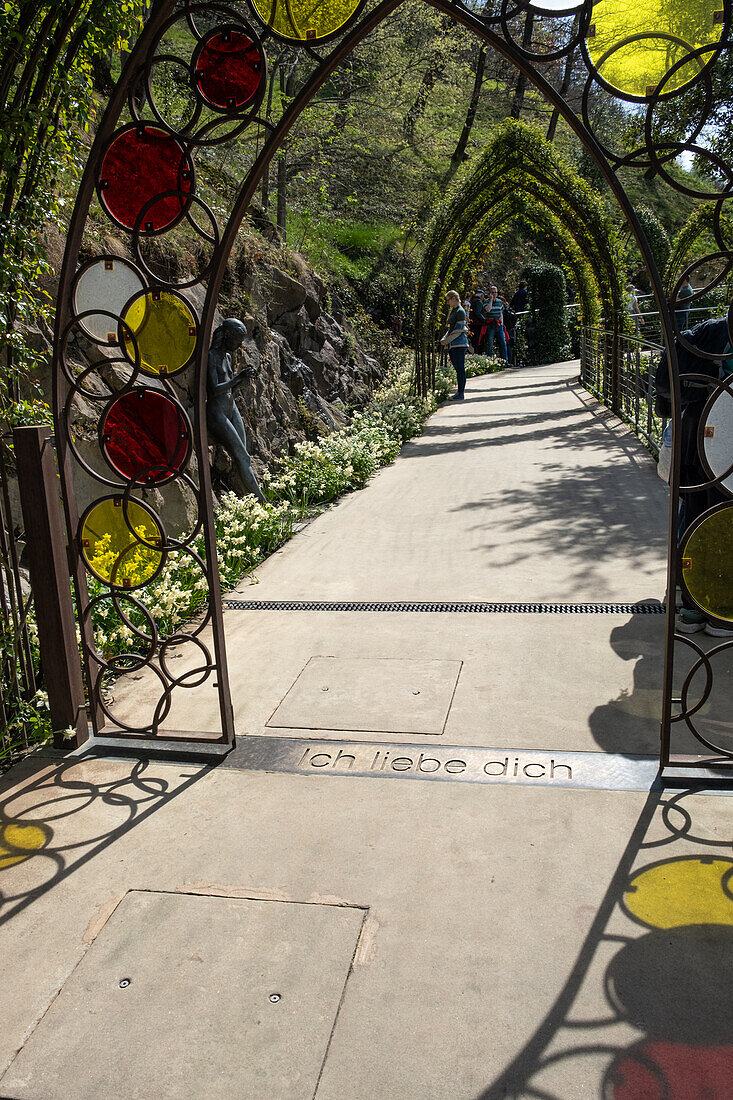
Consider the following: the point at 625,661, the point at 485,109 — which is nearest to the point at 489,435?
Result: the point at 625,661

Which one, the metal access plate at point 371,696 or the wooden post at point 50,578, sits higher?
the wooden post at point 50,578

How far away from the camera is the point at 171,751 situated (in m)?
3.71

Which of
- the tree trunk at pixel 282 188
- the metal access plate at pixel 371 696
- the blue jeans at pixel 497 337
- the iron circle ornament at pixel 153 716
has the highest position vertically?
the tree trunk at pixel 282 188

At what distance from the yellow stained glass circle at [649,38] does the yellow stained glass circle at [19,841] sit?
131 inches

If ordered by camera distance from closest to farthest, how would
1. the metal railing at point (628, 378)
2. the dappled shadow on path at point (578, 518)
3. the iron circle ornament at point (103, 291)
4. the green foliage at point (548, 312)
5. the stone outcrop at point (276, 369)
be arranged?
the iron circle ornament at point (103, 291), the dappled shadow on path at point (578, 518), the stone outcrop at point (276, 369), the metal railing at point (628, 378), the green foliage at point (548, 312)

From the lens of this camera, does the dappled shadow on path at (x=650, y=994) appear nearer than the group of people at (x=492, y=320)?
Yes

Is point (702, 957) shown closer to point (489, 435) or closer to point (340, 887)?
point (340, 887)

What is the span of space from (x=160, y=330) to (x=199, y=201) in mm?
531

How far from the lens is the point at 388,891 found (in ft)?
8.90

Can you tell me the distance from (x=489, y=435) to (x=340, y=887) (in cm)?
994

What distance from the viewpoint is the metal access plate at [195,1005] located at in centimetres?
209

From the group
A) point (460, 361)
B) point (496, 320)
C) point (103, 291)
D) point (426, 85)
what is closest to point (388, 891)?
point (103, 291)

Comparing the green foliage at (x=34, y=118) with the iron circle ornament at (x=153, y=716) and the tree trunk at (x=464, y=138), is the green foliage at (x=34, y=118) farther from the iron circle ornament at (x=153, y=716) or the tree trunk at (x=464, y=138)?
the tree trunk at (x=464, y=138)

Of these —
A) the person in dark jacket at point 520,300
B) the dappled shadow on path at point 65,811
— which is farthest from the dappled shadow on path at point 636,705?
the person in dark jacket at point 520,300
